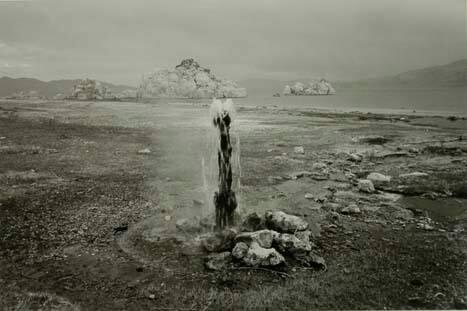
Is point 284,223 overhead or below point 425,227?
overhead

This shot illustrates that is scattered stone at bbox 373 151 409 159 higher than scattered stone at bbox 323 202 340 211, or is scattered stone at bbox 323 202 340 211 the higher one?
scattered stone at bbox 373 151 409 159

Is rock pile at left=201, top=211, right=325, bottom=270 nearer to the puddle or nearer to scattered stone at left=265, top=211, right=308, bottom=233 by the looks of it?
scattered stone at left=265, top=211, right=308, bottom=233

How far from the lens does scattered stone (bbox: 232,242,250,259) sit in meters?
7.55

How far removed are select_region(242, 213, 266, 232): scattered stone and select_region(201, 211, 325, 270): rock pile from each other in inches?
25.5

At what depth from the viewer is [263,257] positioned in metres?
7.42

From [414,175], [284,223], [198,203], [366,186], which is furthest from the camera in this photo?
[414,175]

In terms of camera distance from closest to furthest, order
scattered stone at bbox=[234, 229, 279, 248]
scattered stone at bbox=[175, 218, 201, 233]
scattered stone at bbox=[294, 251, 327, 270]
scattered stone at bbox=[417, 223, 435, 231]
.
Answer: scattered stone at bbox=[294, 251, 327, 270], scattered stone at bbox=[234, 229, 279, 248], scattered stone at bbox=[175, 218, 201, 233], scattered stone at bbox=[417, 223, 435, 231]

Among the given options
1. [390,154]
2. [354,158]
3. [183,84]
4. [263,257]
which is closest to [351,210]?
[263,257]

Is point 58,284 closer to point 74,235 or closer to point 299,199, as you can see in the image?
point 74,235

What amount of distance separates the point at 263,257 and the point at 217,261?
1.03 meters

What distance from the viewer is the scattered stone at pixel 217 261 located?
7.38 meters

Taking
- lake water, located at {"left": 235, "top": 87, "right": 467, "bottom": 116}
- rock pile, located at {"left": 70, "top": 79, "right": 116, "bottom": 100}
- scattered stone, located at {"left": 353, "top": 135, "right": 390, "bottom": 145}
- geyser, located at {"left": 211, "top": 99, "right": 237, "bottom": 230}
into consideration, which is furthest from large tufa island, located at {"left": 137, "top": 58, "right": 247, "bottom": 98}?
geyser, located at {"left": 211, "top": 99, "right": 237, "bottom": 230}

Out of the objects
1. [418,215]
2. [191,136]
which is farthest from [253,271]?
[191,136]

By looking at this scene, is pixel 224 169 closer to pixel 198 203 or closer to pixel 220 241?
pixel 220 241
